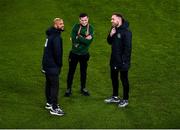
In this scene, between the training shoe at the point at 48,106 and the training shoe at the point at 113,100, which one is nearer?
the training shoe at the point at 48,106

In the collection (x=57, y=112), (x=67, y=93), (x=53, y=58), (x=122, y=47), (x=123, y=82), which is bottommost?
(x=57, y=112)

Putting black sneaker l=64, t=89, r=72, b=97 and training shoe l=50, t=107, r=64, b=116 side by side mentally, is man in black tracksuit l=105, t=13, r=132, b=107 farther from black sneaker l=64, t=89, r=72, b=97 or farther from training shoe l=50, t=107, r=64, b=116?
training shoe l=50, t=107, r=64, b=116

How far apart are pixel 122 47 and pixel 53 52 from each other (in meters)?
1.81

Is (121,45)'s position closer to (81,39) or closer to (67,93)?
(81,39)

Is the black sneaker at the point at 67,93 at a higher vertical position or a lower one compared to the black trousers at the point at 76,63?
lower

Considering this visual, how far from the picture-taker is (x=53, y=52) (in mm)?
11820

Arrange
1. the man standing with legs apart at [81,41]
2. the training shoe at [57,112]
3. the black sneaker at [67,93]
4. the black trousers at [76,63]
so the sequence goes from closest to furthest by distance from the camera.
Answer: the training shoe at [57,112] < the man standing with legs apart at [81,41] < the black trousers at [76,63] < the black sneaker at [67,93]

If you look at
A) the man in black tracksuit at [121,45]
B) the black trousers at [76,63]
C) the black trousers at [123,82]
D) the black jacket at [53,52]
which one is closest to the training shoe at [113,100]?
the black trousers at [123,82]

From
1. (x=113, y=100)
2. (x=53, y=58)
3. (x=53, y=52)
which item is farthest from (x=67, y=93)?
(x=53, y=52)

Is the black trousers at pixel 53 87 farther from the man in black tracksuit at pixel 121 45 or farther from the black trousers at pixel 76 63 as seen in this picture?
the man in black tracksuit at pixel 121 45

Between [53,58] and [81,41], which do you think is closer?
[53,58]

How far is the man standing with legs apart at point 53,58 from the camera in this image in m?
11.7

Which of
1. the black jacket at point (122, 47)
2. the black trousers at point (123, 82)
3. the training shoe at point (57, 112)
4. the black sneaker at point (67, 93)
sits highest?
the black jacket at point (122, 47)

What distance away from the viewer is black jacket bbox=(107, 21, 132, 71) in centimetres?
1239
